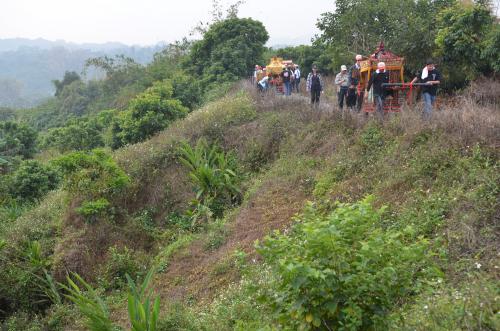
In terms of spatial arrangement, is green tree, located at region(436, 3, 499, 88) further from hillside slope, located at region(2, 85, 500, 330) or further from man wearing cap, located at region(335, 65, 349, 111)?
hillside slope, located at region(2, 85, 500, 330)

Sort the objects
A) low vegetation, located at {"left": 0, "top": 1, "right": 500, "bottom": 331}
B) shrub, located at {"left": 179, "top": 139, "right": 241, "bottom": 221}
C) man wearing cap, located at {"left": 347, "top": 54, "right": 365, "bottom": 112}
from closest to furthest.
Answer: low vegetation, located at {"left": 0, "top": 1, "right": 500, "bottom": 331}, man wearing cap, located at {"left": 347, "top": 54, "right": 365, "bottom": 112}, shrub, located at {"left": 179, "top": 139, "right": 241, "bottom": 221}

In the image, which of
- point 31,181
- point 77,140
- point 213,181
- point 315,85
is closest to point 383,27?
point 315,85

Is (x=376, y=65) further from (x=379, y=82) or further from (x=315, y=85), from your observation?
(x=315, y=85)

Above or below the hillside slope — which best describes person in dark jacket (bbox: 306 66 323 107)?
above

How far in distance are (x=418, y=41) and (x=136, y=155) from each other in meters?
9.55

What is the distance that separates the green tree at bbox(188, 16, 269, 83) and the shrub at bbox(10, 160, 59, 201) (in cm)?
1088

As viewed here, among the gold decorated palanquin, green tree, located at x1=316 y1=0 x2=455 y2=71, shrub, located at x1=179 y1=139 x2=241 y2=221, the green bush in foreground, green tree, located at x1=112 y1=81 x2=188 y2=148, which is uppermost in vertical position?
green tree, located at x1=316 y1=0 x2=455 y2=71

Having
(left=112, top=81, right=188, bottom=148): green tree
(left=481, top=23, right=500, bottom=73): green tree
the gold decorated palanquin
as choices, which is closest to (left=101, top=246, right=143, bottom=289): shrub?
the gold decorated palanquin

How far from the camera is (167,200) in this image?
13.6 m

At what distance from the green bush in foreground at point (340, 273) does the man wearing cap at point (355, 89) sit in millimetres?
8339

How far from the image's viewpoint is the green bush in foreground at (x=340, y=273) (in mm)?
3924

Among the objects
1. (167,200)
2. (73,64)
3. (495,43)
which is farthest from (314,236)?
(73,64)

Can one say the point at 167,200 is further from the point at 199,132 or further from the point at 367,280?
the point at 367,280

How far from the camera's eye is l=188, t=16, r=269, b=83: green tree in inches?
1080
